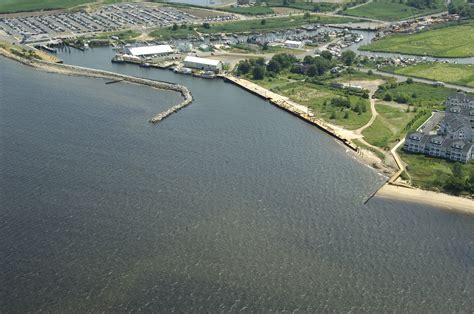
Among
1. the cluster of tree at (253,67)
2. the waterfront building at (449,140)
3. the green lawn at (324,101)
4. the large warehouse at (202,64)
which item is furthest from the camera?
the large warehouse at (202,64)

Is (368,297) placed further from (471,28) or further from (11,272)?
(471,28)

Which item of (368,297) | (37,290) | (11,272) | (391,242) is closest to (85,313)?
(37,290)

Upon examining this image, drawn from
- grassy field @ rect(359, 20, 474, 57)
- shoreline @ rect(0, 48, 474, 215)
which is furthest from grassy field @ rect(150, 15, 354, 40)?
shoreline @ rect(0, 48, 474, 215)

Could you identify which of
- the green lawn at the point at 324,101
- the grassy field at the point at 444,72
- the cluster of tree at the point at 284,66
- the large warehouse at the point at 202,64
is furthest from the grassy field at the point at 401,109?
the large warehouse at the point at 202,64

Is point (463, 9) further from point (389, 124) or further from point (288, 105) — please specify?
point (288, 105)

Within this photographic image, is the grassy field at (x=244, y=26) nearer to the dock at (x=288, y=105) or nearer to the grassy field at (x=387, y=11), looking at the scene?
the grassy field at (x=387, y=11)

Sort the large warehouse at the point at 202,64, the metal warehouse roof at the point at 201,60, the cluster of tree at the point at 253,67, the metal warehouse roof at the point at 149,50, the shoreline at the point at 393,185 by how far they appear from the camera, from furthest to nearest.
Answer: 1. the metal warehouse roof at the point at 149,50
2. the metal warehouse roof at the point at 201,60
3. the large warehouse at the point at 202,64
4. the cluster of tree at the point at 253,67
5. the shoreline at the point at 393,185
